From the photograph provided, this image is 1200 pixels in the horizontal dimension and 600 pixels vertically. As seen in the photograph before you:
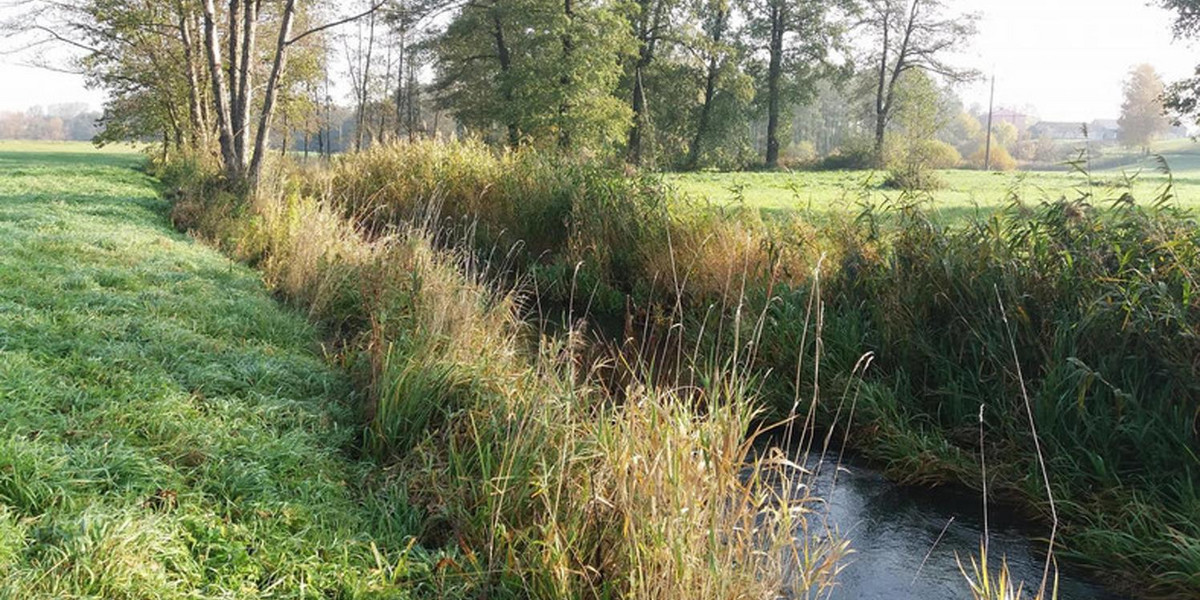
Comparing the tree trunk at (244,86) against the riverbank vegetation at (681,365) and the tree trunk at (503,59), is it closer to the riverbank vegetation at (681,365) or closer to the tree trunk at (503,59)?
the riverbank vegetation at (681,365)

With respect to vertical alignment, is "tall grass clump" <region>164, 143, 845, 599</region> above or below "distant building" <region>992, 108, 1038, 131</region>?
below

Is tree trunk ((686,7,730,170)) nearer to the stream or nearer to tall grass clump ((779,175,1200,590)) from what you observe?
tall grass clump ((779,175,1200,590))

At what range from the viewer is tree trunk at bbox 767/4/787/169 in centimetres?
3662

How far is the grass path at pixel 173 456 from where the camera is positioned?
245 centimetres

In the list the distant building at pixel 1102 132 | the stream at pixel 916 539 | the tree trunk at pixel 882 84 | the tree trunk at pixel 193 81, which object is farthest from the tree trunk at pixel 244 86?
the tree trunk at pixel 882 84

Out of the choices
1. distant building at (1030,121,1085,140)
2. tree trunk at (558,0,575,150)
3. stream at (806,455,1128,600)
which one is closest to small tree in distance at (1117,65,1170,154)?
distant building at (1030,121,1085,140)

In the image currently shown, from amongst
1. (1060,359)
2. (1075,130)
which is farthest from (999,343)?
(1075,130)

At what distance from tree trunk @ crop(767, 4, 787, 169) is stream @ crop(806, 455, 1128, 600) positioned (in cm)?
3309

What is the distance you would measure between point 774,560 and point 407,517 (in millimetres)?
1590

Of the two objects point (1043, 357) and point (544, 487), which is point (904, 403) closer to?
point (1043, 357)

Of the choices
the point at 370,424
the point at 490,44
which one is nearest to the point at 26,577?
the point at 370,424

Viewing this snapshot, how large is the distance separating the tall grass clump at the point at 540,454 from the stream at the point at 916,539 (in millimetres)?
266

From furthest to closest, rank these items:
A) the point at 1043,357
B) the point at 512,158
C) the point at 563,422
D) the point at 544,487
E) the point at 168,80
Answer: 1. the point at 168,80
2. the point at 512,158
3. the point at 1043,357
4. the point at 563,422
5. the point at 544,487

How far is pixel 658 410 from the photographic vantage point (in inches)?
120
